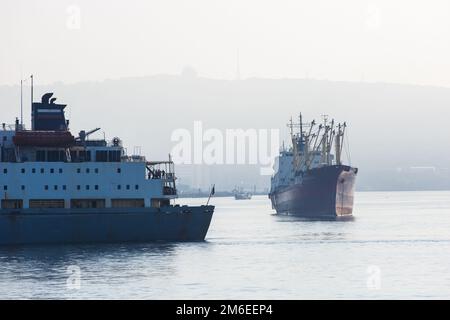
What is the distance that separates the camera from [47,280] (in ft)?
163

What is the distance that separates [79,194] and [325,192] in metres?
72.3

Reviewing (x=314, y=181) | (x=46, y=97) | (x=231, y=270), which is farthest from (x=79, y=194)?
(x=314, y=181)

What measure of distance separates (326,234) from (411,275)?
132 ft

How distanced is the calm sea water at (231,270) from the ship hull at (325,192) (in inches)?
2173

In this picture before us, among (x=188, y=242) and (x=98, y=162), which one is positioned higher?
(x=98, y=162)

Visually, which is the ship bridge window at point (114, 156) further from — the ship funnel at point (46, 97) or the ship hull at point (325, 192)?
the ship hull at point (325, 192)

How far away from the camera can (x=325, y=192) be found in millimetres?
136500

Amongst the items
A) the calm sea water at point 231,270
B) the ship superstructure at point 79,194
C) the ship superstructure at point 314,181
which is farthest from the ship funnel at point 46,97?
the ship superstructure at point 314,181

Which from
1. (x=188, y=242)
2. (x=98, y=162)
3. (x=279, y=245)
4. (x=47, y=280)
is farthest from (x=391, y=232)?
(x=47, y=280)

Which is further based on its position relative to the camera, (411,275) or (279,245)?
(279,245)

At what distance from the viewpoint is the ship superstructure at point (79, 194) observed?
67750 mm
